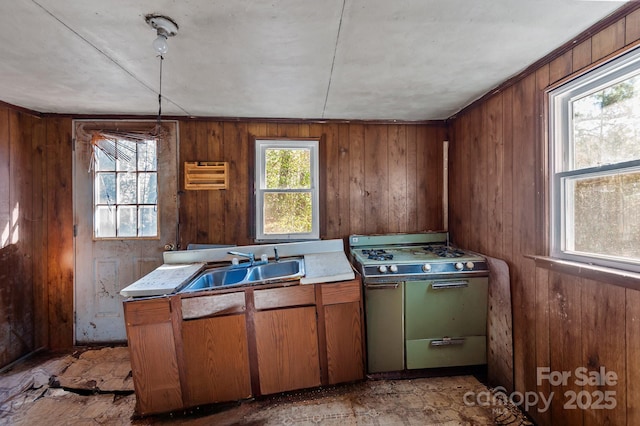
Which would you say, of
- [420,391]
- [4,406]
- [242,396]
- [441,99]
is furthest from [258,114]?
[4,406]

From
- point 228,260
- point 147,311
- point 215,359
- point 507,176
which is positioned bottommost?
point 215,359

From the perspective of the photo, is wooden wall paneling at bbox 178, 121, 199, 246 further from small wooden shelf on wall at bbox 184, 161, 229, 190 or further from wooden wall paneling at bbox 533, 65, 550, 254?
wooden wall paneling at bbox 533, 65, 550, 254

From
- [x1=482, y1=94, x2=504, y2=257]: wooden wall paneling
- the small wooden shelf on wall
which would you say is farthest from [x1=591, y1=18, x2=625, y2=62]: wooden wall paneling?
the small wooden shelf on wall

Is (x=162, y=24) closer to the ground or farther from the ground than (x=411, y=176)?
farther from the ground

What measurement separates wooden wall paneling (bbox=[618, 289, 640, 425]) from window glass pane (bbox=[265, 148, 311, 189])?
2.33m

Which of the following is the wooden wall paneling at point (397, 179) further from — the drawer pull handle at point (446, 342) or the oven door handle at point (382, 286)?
the drawer pull handle at point (446, 342)

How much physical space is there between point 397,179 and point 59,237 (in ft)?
11.4

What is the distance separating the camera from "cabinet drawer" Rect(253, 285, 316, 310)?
70.3 inches

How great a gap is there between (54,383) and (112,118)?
2.35m

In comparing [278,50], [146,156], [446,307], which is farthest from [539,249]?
[146,156]

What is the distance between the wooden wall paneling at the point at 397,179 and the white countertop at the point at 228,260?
718 millimetres

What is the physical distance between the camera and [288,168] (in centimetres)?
277

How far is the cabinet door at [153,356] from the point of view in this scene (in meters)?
1.62

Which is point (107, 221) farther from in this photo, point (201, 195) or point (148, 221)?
point (201, 195)
